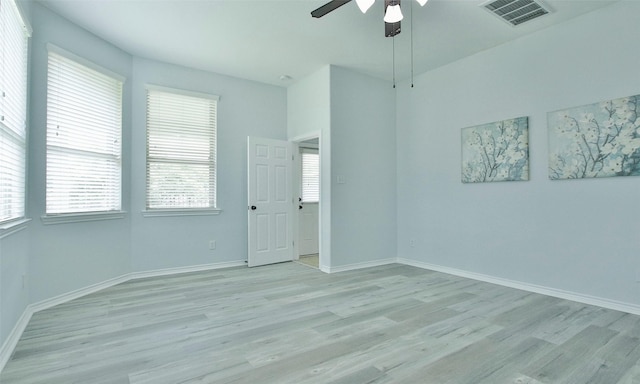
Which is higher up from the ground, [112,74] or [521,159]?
[112,74]

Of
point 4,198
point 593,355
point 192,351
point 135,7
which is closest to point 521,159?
point 593,355

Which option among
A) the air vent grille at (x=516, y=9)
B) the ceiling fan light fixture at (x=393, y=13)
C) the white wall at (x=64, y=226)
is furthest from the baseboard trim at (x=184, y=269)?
the air vent grille at (x=516, y=9)

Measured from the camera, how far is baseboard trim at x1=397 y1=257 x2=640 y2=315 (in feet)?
10.1

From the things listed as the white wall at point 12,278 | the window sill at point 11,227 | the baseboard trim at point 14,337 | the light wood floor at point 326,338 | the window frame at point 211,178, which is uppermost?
the window frame at point 211,178

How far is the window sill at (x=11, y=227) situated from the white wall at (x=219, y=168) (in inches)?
60.3

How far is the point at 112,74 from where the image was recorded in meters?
4.00

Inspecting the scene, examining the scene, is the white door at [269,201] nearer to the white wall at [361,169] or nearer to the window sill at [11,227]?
the white wall at [361,169]

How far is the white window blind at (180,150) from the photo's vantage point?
177 inches

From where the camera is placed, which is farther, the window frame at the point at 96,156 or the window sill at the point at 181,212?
the window sill at the point at 181,212

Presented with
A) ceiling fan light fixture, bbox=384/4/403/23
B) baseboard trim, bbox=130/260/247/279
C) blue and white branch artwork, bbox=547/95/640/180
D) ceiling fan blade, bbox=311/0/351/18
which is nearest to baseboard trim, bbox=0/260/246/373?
baseboard trim, bbox=130/260/247/279

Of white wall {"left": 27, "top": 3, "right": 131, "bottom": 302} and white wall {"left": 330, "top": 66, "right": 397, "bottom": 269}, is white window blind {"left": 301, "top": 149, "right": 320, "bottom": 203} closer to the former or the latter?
white wall {"left": 330, "top": 66, "right": 397, "bottom": 269}

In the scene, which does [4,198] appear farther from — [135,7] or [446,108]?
[446,108]

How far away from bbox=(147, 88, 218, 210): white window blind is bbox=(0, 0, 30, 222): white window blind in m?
1.56

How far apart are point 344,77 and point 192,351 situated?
12.9ft
